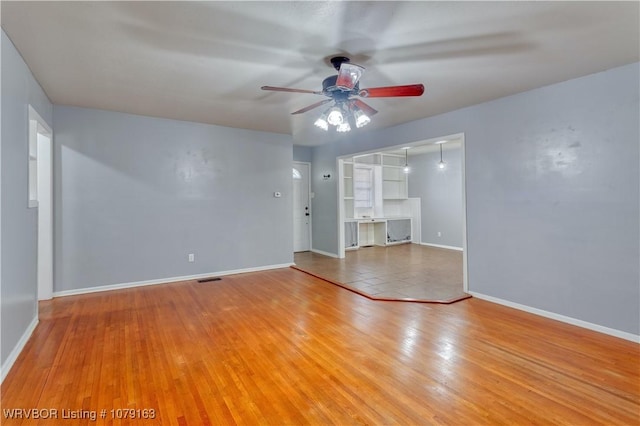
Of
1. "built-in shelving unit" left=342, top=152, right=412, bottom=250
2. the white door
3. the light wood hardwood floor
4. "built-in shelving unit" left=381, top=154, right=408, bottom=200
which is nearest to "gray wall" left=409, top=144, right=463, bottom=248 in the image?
"built-in shelving unit" left=381, top=154, right=408, bottom=200

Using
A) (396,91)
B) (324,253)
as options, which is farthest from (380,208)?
(396,91)

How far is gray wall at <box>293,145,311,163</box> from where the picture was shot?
7406mm

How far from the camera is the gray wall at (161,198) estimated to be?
13.8ft

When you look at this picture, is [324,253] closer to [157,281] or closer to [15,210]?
[157,281]

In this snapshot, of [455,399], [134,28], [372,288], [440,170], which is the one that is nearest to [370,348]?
[455,399]

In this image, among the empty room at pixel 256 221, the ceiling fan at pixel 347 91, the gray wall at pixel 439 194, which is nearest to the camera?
the empty room at pixel 256 221

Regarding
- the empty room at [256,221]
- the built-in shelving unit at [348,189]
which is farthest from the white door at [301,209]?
the empty room at [256,221]

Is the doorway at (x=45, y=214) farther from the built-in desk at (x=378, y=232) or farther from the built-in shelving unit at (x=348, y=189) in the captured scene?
the built-in desk at (x=378, y=232)

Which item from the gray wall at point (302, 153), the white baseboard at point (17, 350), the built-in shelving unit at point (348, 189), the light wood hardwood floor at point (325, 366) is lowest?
the light wood hardwood floor at point (325, 366)

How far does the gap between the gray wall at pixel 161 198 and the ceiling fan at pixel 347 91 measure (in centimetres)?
269

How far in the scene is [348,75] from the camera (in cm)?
240

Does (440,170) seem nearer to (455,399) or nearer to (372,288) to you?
(372,288)

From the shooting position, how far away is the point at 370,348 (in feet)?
8.76

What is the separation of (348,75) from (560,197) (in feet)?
8.53
